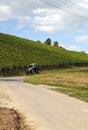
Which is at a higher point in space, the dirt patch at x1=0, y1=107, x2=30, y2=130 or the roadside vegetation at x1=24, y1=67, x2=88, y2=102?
the dirt patch at x1=0, y1=107, x2=30, y2=130

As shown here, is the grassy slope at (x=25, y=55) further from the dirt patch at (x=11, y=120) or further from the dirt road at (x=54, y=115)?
the dirt patch at (x=11, y=120)

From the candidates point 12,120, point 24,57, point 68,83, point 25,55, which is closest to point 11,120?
point 12,120

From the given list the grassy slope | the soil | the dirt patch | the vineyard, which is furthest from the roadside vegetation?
the grassy slope

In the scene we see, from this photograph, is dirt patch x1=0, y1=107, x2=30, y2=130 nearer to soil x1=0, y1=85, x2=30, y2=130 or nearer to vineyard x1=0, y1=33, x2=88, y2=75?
soil x1=0, y1=85, x2=30, y2=130

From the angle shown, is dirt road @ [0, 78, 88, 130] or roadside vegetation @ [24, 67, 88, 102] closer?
dirt road @ [0, 78, 88, 130]

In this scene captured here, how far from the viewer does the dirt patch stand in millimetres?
11291

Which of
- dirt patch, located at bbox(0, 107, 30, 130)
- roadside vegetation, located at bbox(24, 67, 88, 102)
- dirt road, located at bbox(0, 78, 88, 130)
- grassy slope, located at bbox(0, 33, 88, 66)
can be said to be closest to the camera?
dirt patch, located at bbox(0, 107, 30, 130)

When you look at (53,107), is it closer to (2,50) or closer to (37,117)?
(37,117)

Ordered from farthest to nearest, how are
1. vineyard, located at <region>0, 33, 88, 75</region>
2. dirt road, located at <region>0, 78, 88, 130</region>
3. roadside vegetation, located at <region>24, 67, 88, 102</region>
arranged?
vineyard, located at <region>0, 33, 88, 75</region> < roadside vegetation, located at <region>24, 67, 88, 102</region> < dirt road, located at <region>0, 78, 88, 130</region>

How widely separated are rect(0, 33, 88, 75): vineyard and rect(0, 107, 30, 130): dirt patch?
46310mm

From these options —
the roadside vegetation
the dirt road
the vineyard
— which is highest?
the vineyard

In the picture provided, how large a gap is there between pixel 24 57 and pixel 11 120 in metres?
66.6

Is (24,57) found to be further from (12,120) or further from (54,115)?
(12,120)

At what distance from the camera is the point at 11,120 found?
1238cm
